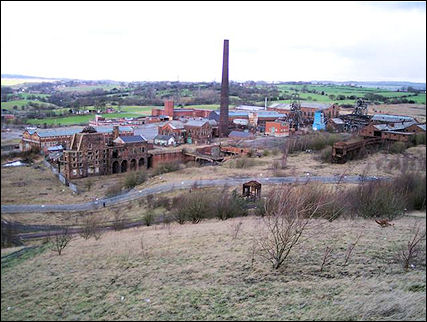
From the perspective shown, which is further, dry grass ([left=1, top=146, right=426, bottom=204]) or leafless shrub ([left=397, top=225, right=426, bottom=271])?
leafless shrub ([left=397, top=225, right=426, bottom=271])

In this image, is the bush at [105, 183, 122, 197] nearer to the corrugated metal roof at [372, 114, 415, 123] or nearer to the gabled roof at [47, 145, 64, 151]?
the gabled roof at [47, 145, 64, 151]

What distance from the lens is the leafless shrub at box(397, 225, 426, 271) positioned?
4.90m

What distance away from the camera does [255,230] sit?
21.3ft

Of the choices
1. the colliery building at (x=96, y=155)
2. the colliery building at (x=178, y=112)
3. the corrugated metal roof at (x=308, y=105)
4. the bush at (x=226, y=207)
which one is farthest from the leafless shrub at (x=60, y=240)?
the corrugated metal roof at (x=308, y=105)

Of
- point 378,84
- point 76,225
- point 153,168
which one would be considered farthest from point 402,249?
point 76,225

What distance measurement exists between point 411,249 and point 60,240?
444 cm

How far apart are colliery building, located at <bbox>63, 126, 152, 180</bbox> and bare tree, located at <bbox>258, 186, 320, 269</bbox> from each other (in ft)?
7.69

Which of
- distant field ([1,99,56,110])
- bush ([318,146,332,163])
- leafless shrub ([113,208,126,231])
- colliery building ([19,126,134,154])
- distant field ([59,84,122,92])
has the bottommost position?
leafless shrub ([113,208,126,231])

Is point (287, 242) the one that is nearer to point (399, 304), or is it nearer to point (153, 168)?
point (399, 304)

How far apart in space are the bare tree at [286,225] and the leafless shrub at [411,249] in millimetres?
1287

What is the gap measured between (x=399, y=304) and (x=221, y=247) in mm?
2605

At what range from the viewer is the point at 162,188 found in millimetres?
6516

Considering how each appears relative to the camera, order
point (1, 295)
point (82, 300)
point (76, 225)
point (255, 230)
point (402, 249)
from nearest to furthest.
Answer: point (1, 295), point (82, 300), point (76, 225), point (402, 249), point (255, 230)

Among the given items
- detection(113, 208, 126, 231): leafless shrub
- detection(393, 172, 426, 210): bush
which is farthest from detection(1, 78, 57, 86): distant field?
detection(393, 172, 426, 210): bush
